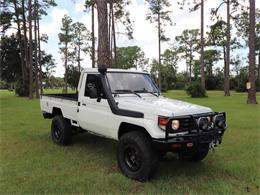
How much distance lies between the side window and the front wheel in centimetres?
130

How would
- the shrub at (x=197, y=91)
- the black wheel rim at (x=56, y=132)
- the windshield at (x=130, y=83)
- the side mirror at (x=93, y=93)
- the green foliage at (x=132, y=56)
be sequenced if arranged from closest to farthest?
the side mirror at (x=93, y=93) → the windshield at (x=130, y=83) → the black wheel rim at (x=56, y=132) → the shrub at (x=197, y=91) → the green foliage at (x=132, y=56)

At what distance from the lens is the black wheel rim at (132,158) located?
18.5 feet

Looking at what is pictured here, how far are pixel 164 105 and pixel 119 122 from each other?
92cm

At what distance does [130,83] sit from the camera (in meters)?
7.20

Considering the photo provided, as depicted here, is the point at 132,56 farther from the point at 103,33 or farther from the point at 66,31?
the point at 103,33

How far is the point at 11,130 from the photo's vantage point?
1081cm

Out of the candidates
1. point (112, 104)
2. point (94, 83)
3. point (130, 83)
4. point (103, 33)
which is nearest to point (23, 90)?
point (103, 33)

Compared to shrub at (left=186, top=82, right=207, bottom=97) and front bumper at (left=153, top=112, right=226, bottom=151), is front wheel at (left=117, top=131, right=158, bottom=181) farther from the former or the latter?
shrub at (left=186, top=82, right=207, bottom=97)

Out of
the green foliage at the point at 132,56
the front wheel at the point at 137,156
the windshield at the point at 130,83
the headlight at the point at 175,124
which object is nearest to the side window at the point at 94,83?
the windshield at the point at 130,83

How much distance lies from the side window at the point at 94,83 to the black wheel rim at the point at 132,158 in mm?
1369

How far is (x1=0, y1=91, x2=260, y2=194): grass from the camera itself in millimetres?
5242

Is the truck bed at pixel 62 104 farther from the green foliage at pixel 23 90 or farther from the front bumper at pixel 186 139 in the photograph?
the green foliage at pixel 23 90

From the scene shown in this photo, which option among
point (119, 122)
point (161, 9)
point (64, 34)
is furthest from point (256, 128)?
point (64, 34)

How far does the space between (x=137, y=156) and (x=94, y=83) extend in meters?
2.17
